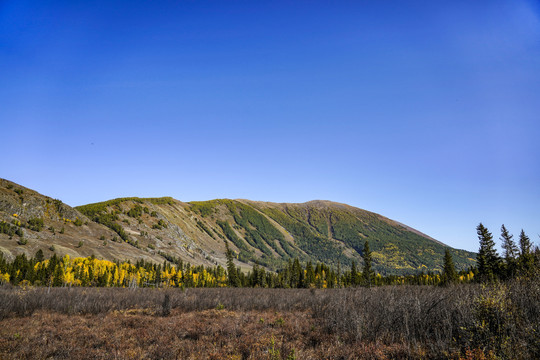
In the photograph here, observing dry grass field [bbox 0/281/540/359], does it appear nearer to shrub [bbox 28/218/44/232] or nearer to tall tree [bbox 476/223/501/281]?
tall tree [bbox 476/223/501/281]

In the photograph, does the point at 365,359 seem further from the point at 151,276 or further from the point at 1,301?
the point at 151,276

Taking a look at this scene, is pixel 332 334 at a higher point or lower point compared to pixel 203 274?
higher

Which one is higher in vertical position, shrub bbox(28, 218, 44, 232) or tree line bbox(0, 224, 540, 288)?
shrub bbox(28, 218, 44, 232)

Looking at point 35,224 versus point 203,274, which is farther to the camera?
point 203,274

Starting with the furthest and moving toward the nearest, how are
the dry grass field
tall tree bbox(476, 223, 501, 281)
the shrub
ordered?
the shrub, tall tree bbox(476, 223, 501, 281), the dry grass field

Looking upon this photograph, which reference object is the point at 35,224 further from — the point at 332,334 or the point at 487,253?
the point at 487,253

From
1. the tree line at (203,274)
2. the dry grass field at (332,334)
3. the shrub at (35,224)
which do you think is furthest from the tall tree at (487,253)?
the shrub at (35,224)

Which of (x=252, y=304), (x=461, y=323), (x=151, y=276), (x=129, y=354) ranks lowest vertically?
(x=151, y=276)

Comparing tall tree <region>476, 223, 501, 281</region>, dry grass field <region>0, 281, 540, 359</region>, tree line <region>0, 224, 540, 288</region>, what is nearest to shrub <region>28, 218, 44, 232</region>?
tree line <region>0, 224, 540, 288</region>

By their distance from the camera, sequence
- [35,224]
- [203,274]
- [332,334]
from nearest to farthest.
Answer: [332,334]
[35,224]
[203,274]

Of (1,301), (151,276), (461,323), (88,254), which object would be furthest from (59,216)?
(461,323)

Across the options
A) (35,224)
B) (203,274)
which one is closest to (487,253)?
(203,274)

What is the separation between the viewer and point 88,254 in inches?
3964

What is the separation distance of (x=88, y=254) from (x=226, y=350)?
117 metres
